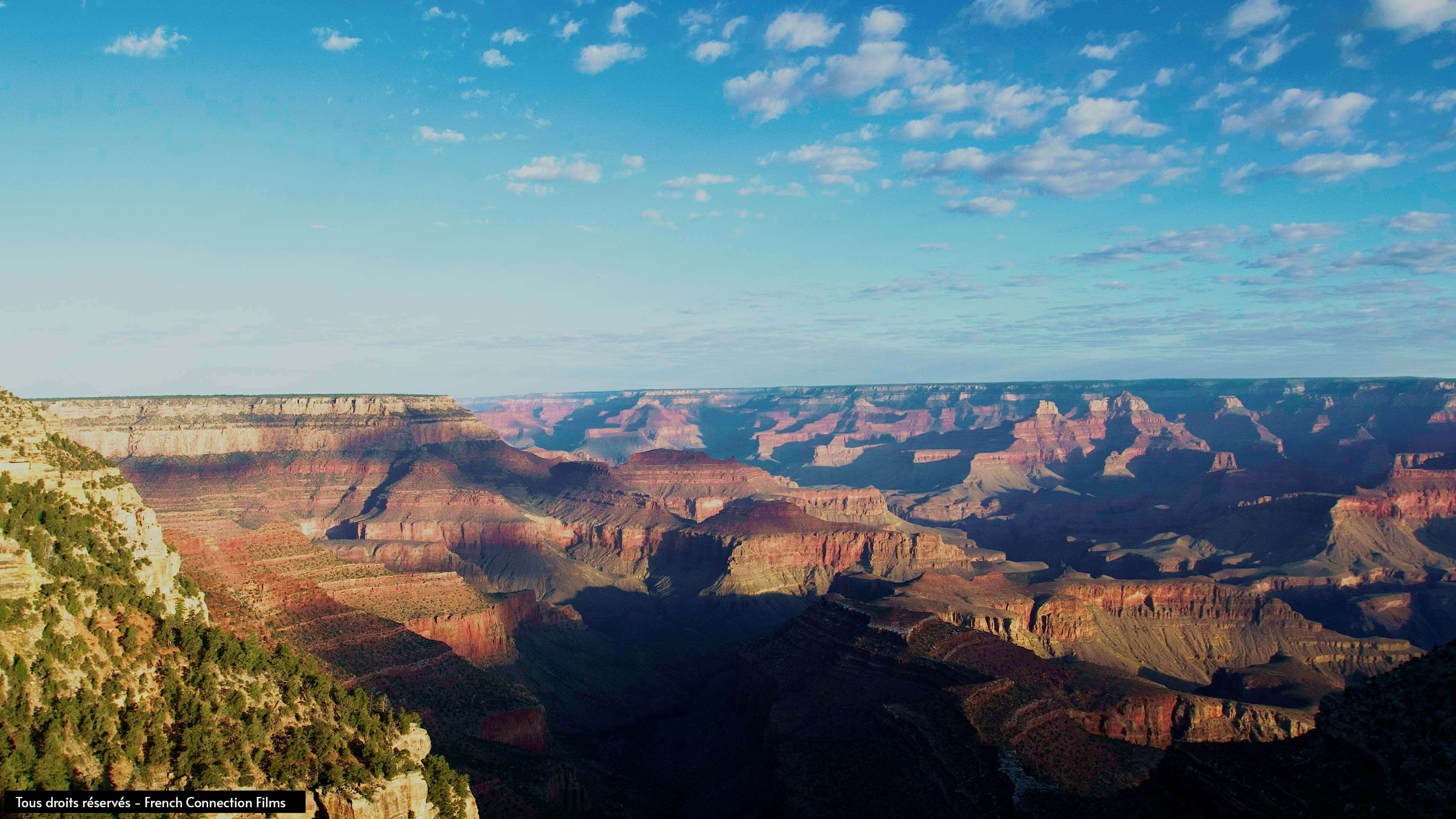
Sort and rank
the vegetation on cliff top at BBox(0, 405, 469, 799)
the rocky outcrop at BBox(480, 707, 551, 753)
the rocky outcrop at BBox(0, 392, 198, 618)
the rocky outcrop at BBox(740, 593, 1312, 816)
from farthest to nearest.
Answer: the rocky outcrop at BBox(480, 707, 551, 753)
the rocky outcrop at BBox(740, 593, 1312, 816)
the rocky outcrop at BBox(0, 392, 198, 618)
the vegetation on cliff top at BBox(0, 405, 469, 799)

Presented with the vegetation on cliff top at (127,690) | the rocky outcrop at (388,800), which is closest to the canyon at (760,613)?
the vegetation on cliff top at (127,690)

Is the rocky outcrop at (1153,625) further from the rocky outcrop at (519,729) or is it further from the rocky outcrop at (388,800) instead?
the rocky outcrop at (388,800)

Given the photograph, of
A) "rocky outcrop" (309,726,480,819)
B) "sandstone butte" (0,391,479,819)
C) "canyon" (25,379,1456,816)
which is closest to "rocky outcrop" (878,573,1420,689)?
"canyon" (25,379,1456,816)

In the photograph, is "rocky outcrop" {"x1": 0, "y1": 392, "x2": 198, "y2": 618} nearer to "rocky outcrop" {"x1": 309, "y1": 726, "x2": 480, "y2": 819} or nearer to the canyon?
the canyon

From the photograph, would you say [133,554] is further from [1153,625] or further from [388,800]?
[1153,625]

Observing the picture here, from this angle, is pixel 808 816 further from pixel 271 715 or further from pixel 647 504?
pixel 647 504

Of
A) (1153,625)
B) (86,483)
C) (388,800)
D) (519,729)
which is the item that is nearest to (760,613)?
(1153,625)

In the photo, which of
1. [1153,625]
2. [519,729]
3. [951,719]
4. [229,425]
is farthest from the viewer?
[229,425]
